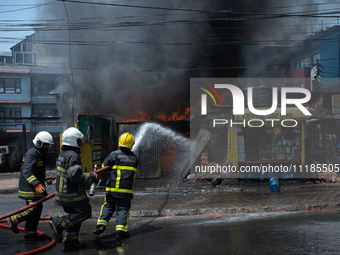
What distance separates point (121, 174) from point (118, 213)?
0.54 meters

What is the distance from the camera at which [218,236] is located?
182 inches

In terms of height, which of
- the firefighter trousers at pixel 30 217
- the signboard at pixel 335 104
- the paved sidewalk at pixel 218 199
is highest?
the signboard at pixel 335 104

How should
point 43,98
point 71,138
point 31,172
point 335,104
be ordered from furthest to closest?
point 43,98 → point 335,104 → point 31,172 → point 71,138

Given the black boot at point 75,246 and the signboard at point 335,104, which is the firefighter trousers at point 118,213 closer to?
the black boot at point 75,246

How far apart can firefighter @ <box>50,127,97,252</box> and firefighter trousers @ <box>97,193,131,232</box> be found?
1.11ft

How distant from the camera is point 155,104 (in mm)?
20750

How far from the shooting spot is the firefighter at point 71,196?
4094 mm

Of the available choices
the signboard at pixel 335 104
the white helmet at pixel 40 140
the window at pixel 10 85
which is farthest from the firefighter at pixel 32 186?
the window at pixel 10 85

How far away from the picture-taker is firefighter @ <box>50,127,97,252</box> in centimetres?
409

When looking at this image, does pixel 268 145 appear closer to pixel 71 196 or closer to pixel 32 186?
pixel 71 196

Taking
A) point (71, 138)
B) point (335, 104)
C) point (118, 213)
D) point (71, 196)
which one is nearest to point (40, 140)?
point (71, 138)

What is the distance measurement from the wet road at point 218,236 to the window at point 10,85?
28.5m

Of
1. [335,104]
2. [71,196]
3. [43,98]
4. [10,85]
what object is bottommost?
[71,196]

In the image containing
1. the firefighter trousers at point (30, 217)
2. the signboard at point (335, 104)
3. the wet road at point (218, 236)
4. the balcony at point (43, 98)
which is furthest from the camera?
the balcony at point (43, 98)
